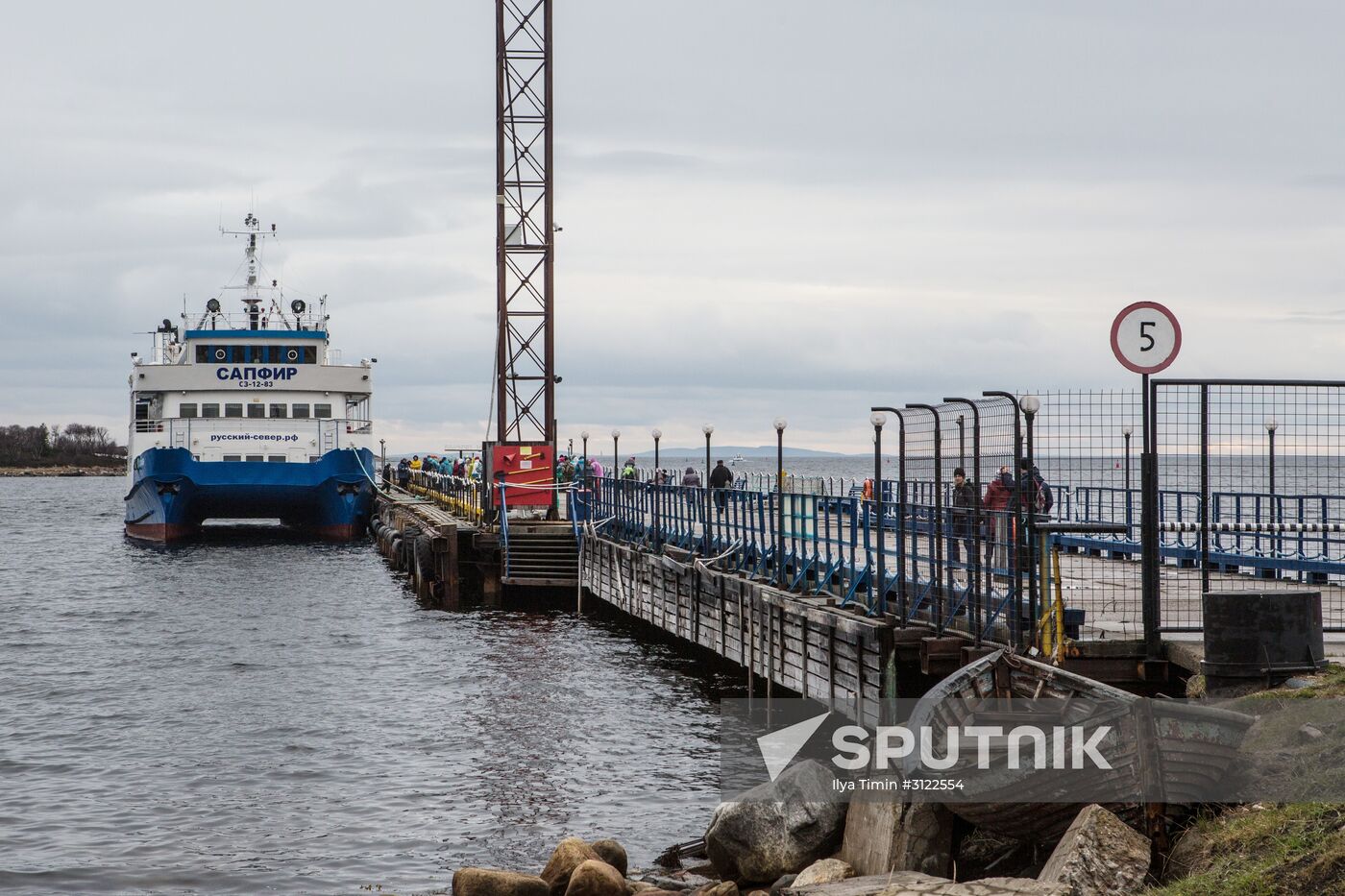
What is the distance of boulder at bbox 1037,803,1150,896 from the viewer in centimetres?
727

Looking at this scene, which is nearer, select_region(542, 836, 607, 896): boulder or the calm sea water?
select_region(542, 836, 607, 896): boulder

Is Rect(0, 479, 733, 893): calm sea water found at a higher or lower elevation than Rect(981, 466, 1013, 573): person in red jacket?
lower

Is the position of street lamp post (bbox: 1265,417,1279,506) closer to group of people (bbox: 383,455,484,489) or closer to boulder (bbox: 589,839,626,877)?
boulder (bbox: 589,839,626,877)

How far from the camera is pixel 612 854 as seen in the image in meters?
10.7

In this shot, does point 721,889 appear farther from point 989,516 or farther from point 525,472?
point 525,472

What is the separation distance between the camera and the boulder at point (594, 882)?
961cm

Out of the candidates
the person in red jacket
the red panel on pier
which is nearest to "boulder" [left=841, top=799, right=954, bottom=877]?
the person in red jacket

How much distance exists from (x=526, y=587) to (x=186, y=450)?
19538 mm

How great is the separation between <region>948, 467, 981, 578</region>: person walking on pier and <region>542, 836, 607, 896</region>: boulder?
4013 mm

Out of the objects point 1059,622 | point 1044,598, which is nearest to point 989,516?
point 1044,598

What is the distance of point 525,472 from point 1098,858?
2453 cm

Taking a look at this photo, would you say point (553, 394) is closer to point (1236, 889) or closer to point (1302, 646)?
point (1302, 646)

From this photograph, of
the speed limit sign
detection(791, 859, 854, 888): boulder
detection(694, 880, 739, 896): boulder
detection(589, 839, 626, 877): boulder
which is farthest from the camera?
detection(589, 839, 626, 877): boulder

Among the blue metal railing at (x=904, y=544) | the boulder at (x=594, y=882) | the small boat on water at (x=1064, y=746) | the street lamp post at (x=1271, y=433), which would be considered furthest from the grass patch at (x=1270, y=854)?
the street lamp post at (x=1271, y=433)
